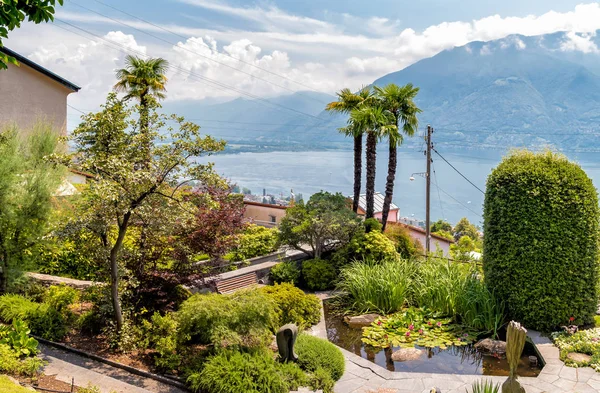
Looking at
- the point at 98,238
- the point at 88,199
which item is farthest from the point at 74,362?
the point at 88,199

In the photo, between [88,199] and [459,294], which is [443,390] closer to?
[459,294]

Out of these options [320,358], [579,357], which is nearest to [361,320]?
[320,358]

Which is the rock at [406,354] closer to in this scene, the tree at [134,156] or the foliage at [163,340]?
the foliage at [163,340]

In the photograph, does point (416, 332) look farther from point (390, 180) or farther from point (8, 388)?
point (8, 388)

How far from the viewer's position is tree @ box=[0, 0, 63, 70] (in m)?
4.10

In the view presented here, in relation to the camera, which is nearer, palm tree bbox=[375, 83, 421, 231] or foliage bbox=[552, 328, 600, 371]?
foliage bbox=[552, 328, 600, 371]

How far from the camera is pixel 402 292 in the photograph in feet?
35.3

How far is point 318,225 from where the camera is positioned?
1320cm

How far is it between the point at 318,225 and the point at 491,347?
235 inches

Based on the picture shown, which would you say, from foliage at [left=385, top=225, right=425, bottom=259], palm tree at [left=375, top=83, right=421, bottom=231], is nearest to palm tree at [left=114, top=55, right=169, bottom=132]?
palm tree at [left=375, top=83, right=421, bottom=231]

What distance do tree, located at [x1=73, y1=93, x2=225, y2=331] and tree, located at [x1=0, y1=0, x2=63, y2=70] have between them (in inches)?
101

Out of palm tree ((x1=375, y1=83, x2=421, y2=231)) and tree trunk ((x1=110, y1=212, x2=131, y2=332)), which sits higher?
palm tree ((x1=375, y1=83, x2=421, y2=231))

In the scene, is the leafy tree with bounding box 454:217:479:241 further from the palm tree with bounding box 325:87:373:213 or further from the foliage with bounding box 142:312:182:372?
the foliage with bounding box 142:312:182:372

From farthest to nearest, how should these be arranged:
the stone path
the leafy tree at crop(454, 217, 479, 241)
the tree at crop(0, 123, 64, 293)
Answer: the leafy tree at crop(454, 217, 479, 241) < the tree at crop(0, 123, 64, 293) < the stone path
